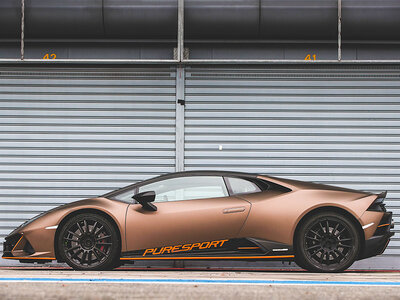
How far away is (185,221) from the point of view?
263 inches

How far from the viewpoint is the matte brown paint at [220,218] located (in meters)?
6.66

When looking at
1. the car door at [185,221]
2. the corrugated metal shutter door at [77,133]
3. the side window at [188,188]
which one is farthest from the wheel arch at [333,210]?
the corrugated metal shutter door at [77,133]

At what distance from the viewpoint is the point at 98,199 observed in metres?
7.00

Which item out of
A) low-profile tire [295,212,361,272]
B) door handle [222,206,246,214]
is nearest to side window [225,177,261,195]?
door handle [222,206,246,214]

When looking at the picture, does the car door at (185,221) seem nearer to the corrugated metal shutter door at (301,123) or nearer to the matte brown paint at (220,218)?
the matte brown paint at (220,218)

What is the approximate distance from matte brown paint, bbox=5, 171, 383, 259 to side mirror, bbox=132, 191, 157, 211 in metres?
0.06

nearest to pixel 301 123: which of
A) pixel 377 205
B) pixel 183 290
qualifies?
pixel 377 205

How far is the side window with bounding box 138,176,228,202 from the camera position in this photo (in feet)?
22.6

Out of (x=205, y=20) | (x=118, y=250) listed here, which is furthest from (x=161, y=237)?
(x=205, y=20)

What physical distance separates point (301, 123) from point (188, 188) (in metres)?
4.00

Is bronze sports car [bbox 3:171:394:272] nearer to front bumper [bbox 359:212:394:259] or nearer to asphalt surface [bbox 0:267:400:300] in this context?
front bumper [bbox 359:212:394:259]

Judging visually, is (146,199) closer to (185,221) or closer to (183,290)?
(185,221)

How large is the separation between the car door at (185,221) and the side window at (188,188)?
0.25 ft

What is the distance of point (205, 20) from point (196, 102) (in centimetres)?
155
